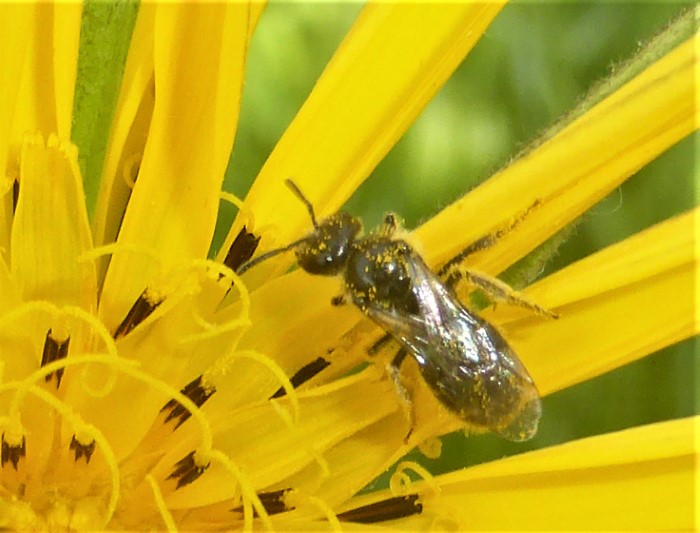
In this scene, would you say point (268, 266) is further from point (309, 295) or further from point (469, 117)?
point (469, 117)

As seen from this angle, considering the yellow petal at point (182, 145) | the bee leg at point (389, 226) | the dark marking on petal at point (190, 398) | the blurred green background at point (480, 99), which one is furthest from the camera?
the blurred green background at point (480, 99)

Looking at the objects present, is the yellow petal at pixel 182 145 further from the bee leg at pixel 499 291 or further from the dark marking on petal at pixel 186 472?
the bee leg at pixel 499 291

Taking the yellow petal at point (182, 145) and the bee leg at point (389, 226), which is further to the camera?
the bee leg at point (389, 226)

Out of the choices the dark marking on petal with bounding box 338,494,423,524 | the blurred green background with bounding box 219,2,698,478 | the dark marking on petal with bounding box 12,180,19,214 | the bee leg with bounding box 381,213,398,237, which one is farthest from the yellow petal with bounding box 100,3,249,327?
the blurred green background with bounding box 219,2,698,478

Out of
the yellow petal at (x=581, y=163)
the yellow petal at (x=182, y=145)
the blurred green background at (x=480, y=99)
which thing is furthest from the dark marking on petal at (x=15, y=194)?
the blurred green background at (x=480, y=99)

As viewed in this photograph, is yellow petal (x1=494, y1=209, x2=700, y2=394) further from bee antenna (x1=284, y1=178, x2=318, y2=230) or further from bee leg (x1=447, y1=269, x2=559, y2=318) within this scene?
bee antenna (x1=284, y1=178, x2=318, y2=230)

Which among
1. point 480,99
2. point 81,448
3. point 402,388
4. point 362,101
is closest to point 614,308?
point 402,388

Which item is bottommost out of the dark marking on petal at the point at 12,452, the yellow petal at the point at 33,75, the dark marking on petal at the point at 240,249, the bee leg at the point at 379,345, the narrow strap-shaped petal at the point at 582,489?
the dark marking on petal at the point at 12,452
